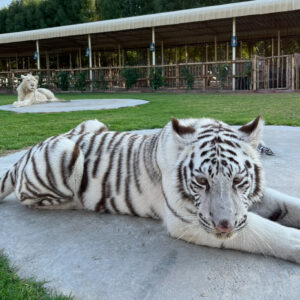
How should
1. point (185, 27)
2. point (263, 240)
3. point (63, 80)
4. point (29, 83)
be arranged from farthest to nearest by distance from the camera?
point (63, 80) < point (185, 27) < point (29, 83) < point (263, 240)

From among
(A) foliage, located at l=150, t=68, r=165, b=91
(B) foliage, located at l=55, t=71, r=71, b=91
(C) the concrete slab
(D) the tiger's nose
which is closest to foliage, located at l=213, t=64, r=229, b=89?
(A) foliage, located at l=150, t=68, r=165, b=91

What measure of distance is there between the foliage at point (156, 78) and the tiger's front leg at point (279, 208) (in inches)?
784

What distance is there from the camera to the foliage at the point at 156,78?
22.0 meters

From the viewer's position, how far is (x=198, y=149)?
219 cm

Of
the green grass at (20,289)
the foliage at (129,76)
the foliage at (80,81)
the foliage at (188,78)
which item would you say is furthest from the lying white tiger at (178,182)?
the foliage at (80,81)

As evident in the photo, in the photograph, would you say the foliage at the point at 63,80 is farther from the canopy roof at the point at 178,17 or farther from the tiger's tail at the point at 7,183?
the tiger's tail at the point at 7,183

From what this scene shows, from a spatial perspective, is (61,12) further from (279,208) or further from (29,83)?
(279,208)

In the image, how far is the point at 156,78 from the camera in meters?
22.0

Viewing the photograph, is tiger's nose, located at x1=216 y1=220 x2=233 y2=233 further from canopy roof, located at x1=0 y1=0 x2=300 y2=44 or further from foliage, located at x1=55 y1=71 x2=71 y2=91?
foliage, located at x1=55 y1=71 x2=71 y2=91

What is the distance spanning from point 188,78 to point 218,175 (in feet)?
64.9

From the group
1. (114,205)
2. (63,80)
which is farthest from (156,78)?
(114,205)

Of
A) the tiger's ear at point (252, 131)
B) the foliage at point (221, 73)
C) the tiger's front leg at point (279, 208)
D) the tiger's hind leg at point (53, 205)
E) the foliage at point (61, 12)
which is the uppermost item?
the foliage at point (61, 12)

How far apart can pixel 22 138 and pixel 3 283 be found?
5151 millimetres

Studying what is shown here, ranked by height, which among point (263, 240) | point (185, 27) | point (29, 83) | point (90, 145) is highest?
point (185, 27)
